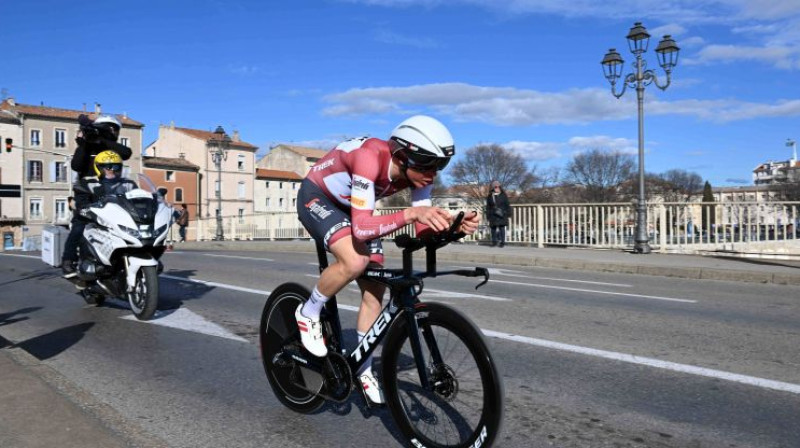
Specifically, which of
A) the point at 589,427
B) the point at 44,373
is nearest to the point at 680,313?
the point at 589,427

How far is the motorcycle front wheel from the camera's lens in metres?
6.27

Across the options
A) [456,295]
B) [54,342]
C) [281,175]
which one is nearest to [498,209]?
[456,295]

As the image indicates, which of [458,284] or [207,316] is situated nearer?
[207,316]

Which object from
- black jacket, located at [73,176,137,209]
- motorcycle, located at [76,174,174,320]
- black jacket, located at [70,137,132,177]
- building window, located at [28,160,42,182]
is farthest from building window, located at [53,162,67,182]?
motorcycle, located at [76,174,174,320]

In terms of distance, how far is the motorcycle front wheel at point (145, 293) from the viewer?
6266 mm

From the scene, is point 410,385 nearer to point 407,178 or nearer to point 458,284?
point 407,178

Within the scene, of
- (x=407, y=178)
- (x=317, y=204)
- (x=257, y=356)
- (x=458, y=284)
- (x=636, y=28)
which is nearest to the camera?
(x=407, y=178)

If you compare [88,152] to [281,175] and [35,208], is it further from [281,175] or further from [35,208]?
[281,175]

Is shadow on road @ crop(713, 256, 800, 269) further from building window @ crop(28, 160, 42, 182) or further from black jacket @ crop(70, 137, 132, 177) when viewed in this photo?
building window @ crop(28, 160, 42, 182)

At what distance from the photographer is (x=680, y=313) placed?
7148 mm

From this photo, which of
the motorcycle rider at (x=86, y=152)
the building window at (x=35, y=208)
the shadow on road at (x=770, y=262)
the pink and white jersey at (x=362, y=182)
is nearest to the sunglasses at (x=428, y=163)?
the pink and white jersey at (x=362, y=182)

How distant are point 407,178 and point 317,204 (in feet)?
1.89

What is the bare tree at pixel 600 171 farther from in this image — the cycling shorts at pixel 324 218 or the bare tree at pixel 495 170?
the cycling shorts at pixel 324 218

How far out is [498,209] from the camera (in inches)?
724
